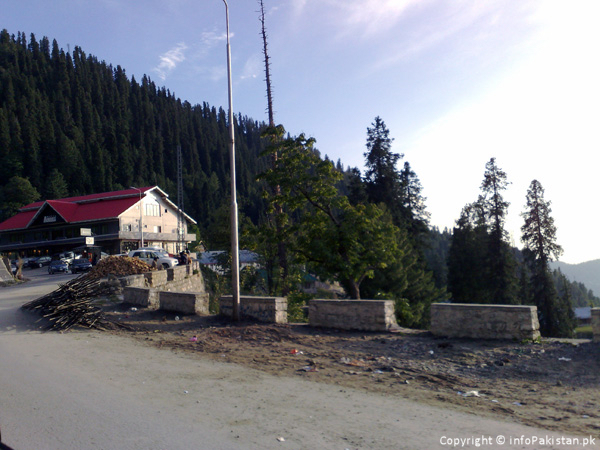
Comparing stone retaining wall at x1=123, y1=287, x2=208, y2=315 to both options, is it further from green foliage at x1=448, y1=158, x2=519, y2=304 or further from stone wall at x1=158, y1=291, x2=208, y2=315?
green foliage at x1=448, y1=158, x2=519, y2=304

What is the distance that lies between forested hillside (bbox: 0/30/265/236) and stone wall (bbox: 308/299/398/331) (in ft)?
295

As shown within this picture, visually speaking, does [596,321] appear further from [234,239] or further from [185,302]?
[185,302]

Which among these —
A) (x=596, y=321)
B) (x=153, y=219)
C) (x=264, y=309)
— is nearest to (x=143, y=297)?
(x=264, y=309)

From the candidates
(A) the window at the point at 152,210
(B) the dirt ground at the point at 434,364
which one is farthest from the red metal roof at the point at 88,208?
(B) the dirt ground at the point at 434,364

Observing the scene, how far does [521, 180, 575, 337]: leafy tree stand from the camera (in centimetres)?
4191

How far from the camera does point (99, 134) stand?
14075 cm

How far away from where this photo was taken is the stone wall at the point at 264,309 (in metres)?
13.1

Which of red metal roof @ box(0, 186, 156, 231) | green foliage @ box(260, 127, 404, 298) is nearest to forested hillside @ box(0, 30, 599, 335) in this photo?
green foliage @ box(260, 127, 404, 298)

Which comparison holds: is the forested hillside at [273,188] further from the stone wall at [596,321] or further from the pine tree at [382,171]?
the stone wall at [596,321]

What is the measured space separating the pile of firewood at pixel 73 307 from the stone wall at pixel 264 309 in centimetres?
419

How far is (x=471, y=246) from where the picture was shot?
5544 cm

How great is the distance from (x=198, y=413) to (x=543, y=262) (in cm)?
4452

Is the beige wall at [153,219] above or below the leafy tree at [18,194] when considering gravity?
below

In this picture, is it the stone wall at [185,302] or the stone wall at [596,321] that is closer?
the stone wall at [596,321]
